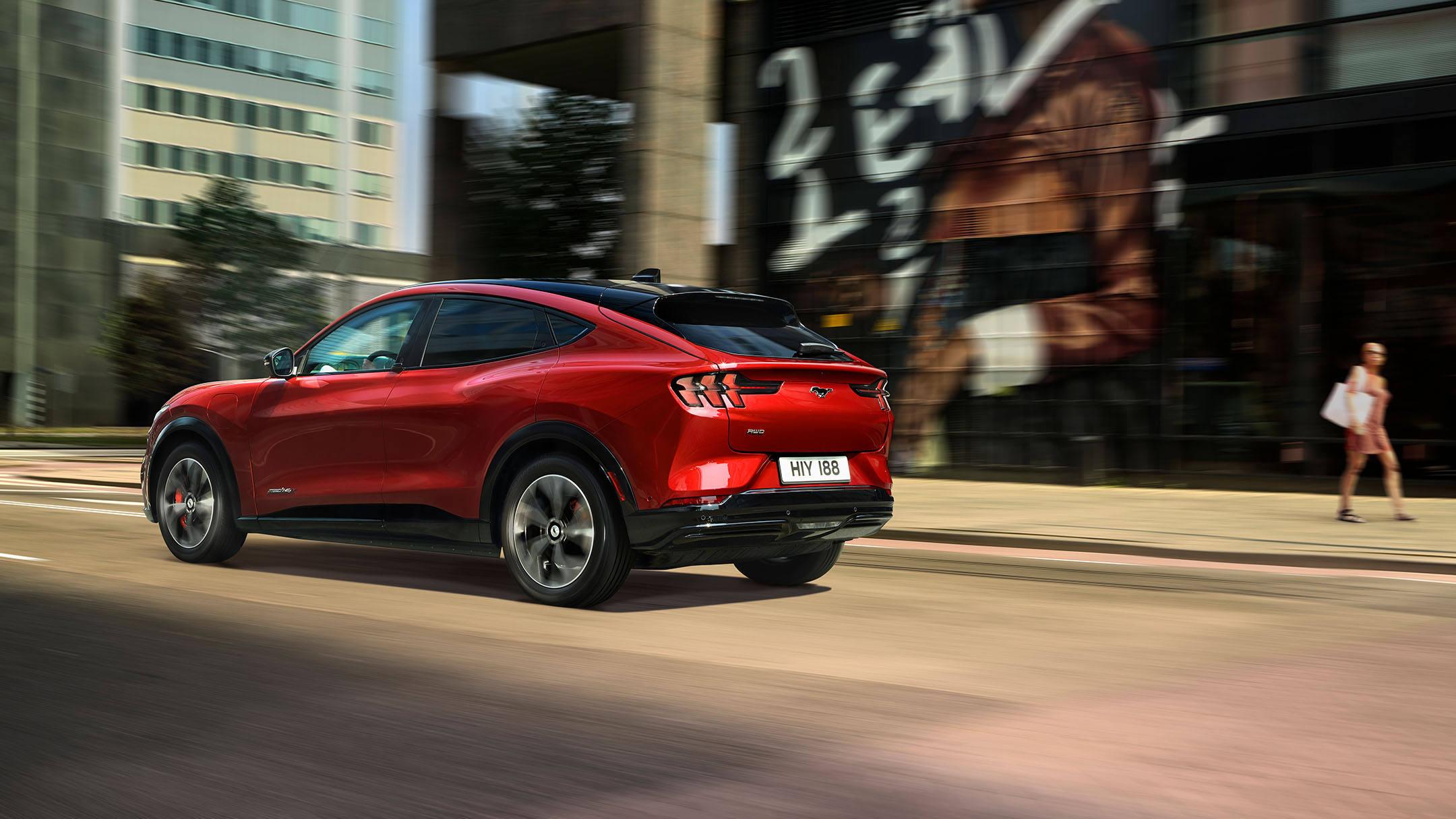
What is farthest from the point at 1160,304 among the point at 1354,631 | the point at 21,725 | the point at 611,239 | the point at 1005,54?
the point at 21,725

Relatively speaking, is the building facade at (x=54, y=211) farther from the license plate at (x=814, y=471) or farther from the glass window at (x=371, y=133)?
the license plate at (x=814, y=471)

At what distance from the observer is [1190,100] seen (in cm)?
1748

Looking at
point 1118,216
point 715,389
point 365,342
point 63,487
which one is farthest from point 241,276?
point 715,389

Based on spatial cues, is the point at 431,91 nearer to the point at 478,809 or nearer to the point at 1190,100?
the point at 1190,100

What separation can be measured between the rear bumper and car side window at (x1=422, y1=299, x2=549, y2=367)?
124cm

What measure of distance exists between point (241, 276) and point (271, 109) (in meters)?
36.0

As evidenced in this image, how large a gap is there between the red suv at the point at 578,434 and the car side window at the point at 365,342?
13mm

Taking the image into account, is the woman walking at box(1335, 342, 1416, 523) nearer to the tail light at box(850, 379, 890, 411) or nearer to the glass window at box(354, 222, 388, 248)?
the tail light at box(850, 379, 890, 411)

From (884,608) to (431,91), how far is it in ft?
66.4

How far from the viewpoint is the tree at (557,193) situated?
909 inches

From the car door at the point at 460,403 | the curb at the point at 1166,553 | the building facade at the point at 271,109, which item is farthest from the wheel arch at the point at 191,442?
the building facade at the point at 271,109

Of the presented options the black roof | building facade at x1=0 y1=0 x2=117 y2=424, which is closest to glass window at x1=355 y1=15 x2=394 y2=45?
building facade at x1=0 y1=0 x2=117 y2=424

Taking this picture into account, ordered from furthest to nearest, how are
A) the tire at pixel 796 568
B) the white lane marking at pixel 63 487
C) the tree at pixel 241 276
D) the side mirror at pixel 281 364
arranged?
the tree at pixel 241 276, the white lane marking at pixel 63 487, the side mirror at pixel 281 364, the tire at pixel 796 568

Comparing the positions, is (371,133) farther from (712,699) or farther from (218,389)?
(712,699)
